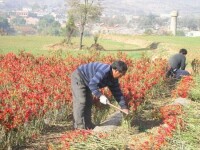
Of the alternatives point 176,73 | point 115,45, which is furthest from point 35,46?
point 176,73

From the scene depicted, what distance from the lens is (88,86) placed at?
6992 millimetres

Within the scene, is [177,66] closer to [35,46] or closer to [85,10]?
[85,10]

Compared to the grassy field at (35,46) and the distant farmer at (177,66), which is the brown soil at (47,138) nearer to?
the distant farmer at (177,66)

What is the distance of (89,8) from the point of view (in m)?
34.7

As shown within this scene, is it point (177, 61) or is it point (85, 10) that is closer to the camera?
point (177, 61)

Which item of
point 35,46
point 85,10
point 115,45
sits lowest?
point 115,45

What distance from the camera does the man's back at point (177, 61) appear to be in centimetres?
1301

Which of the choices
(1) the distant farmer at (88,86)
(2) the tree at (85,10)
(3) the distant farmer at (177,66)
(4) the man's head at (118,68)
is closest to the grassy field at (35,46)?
(2) the tree at (85,10)

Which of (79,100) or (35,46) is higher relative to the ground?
(79,100)

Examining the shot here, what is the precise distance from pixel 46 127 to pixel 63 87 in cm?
105

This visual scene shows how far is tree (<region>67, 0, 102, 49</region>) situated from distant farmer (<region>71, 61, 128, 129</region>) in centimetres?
2798

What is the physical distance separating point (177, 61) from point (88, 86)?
22.3 feet

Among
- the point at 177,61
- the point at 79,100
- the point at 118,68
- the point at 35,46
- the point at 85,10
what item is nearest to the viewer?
the point at 118,68

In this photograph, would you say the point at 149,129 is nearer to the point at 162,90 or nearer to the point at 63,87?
the point at 63,87
